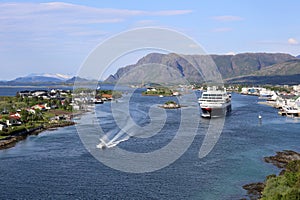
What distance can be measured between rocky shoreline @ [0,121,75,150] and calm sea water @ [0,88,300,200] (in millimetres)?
254

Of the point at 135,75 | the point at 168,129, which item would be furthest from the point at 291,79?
the point at 168,129

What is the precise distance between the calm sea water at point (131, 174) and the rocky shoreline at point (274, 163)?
0.48 feet

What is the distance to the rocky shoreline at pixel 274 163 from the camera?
5.79 metres

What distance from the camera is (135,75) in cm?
1916

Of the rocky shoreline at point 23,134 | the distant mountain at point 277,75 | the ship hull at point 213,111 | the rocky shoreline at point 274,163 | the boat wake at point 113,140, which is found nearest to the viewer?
the rocky shoreline at point 274,163

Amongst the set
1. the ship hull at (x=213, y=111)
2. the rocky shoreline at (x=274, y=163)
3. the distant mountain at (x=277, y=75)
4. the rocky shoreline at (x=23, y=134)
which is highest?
the distant mountain at (x=277, y=75)

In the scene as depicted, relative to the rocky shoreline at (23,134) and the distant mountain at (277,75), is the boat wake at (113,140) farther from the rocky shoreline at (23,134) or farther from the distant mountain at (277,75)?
the distant mountain at (277,75)

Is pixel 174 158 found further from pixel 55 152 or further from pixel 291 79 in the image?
pixel 291 79

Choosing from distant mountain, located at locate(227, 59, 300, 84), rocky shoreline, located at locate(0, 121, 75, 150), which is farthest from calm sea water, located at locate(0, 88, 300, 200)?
distant mountain, located at locate(227, 59, 300, 84)

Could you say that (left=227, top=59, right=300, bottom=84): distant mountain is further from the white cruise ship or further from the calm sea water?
the calm sea water

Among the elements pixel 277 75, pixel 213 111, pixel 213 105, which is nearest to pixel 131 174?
pixel 213 111

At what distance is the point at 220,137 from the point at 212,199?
519 cm

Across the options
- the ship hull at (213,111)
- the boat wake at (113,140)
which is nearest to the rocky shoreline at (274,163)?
the boat wake at (113,140)

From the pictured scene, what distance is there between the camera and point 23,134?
11.1m
